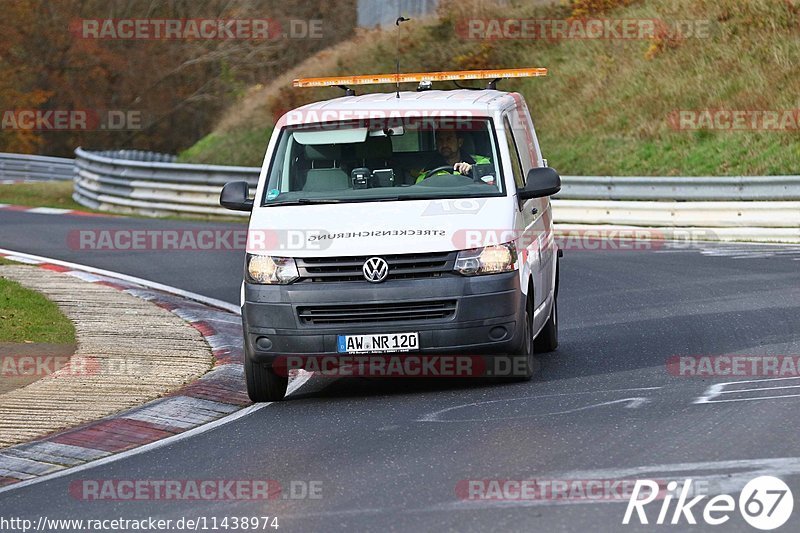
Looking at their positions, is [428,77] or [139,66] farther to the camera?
[139,66]

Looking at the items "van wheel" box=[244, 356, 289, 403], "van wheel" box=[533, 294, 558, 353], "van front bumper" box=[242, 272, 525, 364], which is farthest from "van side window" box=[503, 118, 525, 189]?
"van wheel" box=[244, 356, 289, 403]

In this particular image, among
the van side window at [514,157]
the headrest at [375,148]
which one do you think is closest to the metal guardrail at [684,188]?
the van side window at [514,157]

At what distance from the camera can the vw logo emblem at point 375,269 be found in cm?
976

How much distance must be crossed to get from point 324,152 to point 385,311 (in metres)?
1.69

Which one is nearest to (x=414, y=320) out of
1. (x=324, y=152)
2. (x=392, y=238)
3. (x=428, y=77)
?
(x=392, y=238)

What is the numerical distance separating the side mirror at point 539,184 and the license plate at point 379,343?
143cm

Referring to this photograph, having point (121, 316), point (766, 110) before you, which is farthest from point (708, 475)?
point (766, 110)

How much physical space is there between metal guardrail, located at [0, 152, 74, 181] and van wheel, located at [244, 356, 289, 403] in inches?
1208

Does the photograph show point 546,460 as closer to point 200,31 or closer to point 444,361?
point 444,361

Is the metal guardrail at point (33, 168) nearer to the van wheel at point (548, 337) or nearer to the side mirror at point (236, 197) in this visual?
the van wheel at point (548, 337)

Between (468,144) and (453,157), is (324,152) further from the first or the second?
(468,144)

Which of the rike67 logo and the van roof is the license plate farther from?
the rike67 logo

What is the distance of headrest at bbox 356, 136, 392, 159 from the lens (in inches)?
430

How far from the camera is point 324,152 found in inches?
433
